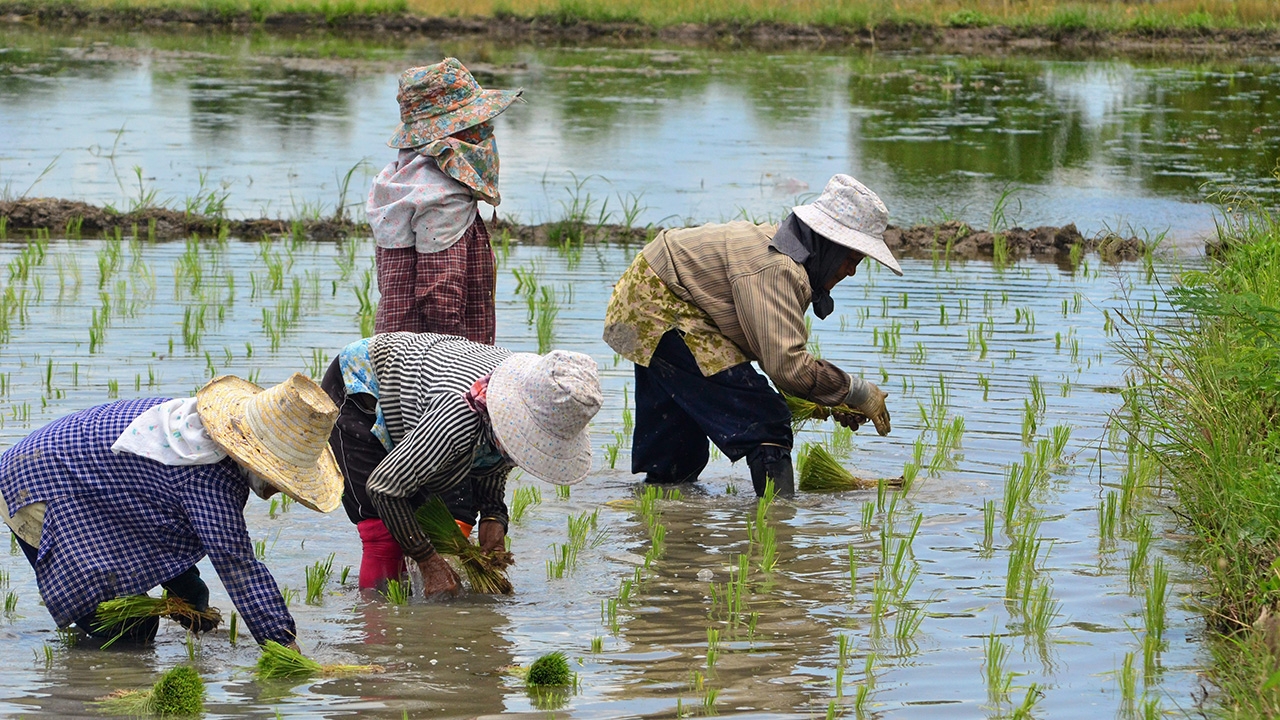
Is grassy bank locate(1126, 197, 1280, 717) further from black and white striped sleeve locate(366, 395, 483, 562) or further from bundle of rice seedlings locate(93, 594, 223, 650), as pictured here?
bundle of rice seedlings locate(93, 594, 223, 650)

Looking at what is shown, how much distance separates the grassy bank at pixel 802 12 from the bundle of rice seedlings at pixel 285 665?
26707mm

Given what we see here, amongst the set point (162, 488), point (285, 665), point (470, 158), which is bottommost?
point (285, 665)

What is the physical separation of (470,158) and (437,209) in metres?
0.21

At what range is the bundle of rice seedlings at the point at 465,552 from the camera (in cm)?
427

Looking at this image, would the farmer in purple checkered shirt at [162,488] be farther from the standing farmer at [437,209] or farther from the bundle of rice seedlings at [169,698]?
the standing farmer at [437,209]

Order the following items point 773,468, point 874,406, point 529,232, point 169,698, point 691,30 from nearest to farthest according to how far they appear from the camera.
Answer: point 169,698 < point 874,406 < point 773,468 < point 529,232 < point 691,30

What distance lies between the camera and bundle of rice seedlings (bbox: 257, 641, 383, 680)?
357 centimetres

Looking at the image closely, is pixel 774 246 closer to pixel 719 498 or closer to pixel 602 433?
pixel 719 498

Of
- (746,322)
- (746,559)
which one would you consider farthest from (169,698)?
(746,322)

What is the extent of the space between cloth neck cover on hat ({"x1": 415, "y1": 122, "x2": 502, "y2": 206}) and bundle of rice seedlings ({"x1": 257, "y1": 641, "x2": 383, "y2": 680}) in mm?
1803

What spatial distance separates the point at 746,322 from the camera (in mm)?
5066

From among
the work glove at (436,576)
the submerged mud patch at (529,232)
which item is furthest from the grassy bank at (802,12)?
the work glove at (436,576)

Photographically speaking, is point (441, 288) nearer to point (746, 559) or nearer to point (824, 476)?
point (746, 559)

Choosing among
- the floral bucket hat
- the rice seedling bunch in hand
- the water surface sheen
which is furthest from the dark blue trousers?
the water surface sheen
